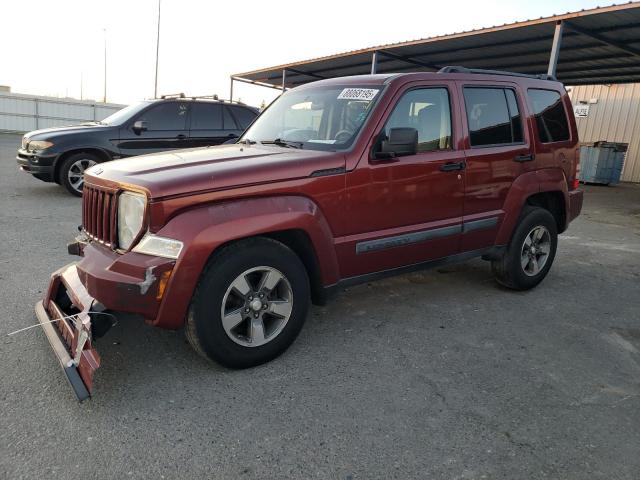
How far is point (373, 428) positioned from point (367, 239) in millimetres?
1372

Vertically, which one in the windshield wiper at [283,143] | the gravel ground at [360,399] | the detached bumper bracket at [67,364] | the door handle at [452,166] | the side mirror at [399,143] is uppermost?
the side mirror at [399,143]

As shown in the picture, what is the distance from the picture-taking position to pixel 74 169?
335 inches

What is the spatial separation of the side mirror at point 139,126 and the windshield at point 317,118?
4851 mm

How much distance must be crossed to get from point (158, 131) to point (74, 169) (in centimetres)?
162

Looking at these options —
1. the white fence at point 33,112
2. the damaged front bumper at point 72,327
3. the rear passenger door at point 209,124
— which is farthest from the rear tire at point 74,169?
the white fence at point 33,112

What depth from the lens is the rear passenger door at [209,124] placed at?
9.00 metres

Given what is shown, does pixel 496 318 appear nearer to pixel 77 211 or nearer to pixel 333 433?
pixel 333 433

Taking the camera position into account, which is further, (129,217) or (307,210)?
(307,210)

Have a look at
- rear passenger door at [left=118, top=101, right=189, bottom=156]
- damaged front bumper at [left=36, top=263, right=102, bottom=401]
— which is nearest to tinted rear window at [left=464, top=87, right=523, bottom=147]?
damaged front bumper at [left=36, top=263, right=102, bottom=401]

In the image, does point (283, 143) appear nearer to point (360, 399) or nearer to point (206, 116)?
point (360, 399)

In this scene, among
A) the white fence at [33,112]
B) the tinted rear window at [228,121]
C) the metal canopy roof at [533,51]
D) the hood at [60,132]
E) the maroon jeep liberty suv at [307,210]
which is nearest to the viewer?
the maroon jeep liberty suv at [307,210]

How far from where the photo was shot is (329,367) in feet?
10.2

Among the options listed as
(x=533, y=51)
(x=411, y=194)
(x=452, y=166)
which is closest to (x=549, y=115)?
(x=452, y=166)

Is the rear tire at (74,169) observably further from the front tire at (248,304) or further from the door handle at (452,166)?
the door handle at (452,166)
